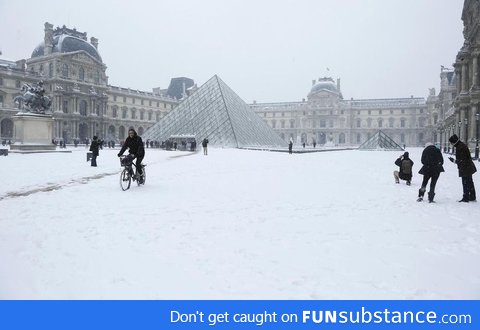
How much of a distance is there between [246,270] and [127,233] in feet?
5.47

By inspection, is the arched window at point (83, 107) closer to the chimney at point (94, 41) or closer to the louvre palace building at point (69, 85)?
the louvre palace building at point (69, 85)

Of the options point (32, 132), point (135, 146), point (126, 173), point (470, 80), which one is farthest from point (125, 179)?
point (470, 80)

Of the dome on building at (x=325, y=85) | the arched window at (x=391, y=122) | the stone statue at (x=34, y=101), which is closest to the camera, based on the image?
the stone statue at (x=34, y=101)

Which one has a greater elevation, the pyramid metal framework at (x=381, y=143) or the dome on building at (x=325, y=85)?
the dome on building at (x=325, y=85)

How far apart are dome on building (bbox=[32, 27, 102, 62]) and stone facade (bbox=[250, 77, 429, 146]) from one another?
1659 inches

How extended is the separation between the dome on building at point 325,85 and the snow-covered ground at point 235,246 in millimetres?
75330

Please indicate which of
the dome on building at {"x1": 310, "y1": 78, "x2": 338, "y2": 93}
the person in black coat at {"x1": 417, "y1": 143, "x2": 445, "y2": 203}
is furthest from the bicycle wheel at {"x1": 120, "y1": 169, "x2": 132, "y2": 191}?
the dome on building at {"x1": 310, "y1": 78, "x2": 338, "y2": 93}

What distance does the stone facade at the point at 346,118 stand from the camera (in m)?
74.4

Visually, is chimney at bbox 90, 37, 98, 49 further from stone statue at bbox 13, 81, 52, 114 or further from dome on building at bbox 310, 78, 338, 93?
dome on building at bbox 310, 78, 338, 93

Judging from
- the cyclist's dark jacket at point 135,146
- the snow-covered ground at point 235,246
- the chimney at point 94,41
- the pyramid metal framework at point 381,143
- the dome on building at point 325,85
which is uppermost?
the chimney at point 94,41

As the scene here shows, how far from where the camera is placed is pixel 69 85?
50.8 m

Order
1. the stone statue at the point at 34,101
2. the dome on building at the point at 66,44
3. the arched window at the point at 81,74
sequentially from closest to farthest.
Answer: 1. the stone statue at the point at 34,101
2. the dome on building at the point at 66,44
3. the arched window at the point at 81,74

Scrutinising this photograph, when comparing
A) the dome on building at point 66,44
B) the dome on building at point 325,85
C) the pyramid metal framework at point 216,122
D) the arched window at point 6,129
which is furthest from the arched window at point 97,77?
the dome on building at point 325,85

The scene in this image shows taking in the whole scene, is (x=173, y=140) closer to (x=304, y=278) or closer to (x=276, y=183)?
(x=276, y=183)
